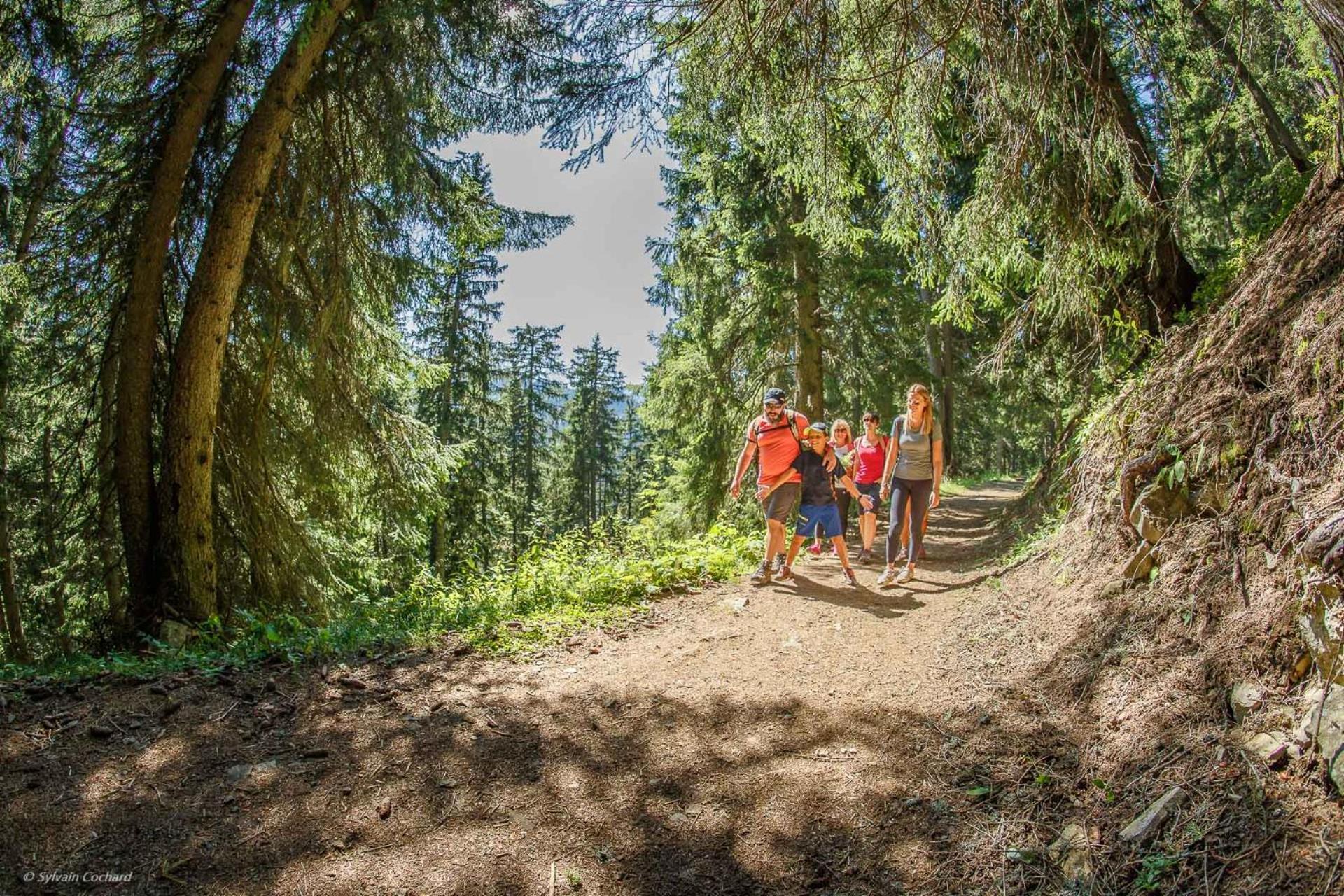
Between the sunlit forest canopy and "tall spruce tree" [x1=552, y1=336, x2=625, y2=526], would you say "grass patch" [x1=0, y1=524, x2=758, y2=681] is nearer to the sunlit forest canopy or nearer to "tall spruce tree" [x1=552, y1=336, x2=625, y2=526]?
the sunlit forest canopy

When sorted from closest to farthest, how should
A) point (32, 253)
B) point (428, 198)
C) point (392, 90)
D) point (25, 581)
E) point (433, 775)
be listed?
1. point (433, 775)
2. point (32, 253)
3. point (392, 90)
4. point (428, 198)
5. point (25, 581)

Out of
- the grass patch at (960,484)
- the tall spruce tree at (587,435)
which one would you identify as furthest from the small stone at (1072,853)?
the tall spruce tree at (587,435)

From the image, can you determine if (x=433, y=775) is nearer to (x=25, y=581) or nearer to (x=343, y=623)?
(x=343, y=623)

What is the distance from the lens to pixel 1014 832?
2688 mm

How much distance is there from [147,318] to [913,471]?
7.79 m

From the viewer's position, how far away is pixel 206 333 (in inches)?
239

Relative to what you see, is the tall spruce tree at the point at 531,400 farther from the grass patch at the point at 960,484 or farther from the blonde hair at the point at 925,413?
the blonde hair at the point at 925,413

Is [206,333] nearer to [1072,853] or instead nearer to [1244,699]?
[1072,853]

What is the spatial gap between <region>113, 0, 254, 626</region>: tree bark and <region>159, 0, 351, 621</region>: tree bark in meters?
0.25

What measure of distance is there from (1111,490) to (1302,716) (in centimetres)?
239

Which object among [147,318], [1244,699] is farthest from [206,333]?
[1244,699]

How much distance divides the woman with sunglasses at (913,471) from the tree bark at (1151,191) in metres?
2.24

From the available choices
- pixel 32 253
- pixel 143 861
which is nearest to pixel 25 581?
pixel 32 253

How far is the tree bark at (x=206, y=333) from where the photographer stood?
19.8 feet
